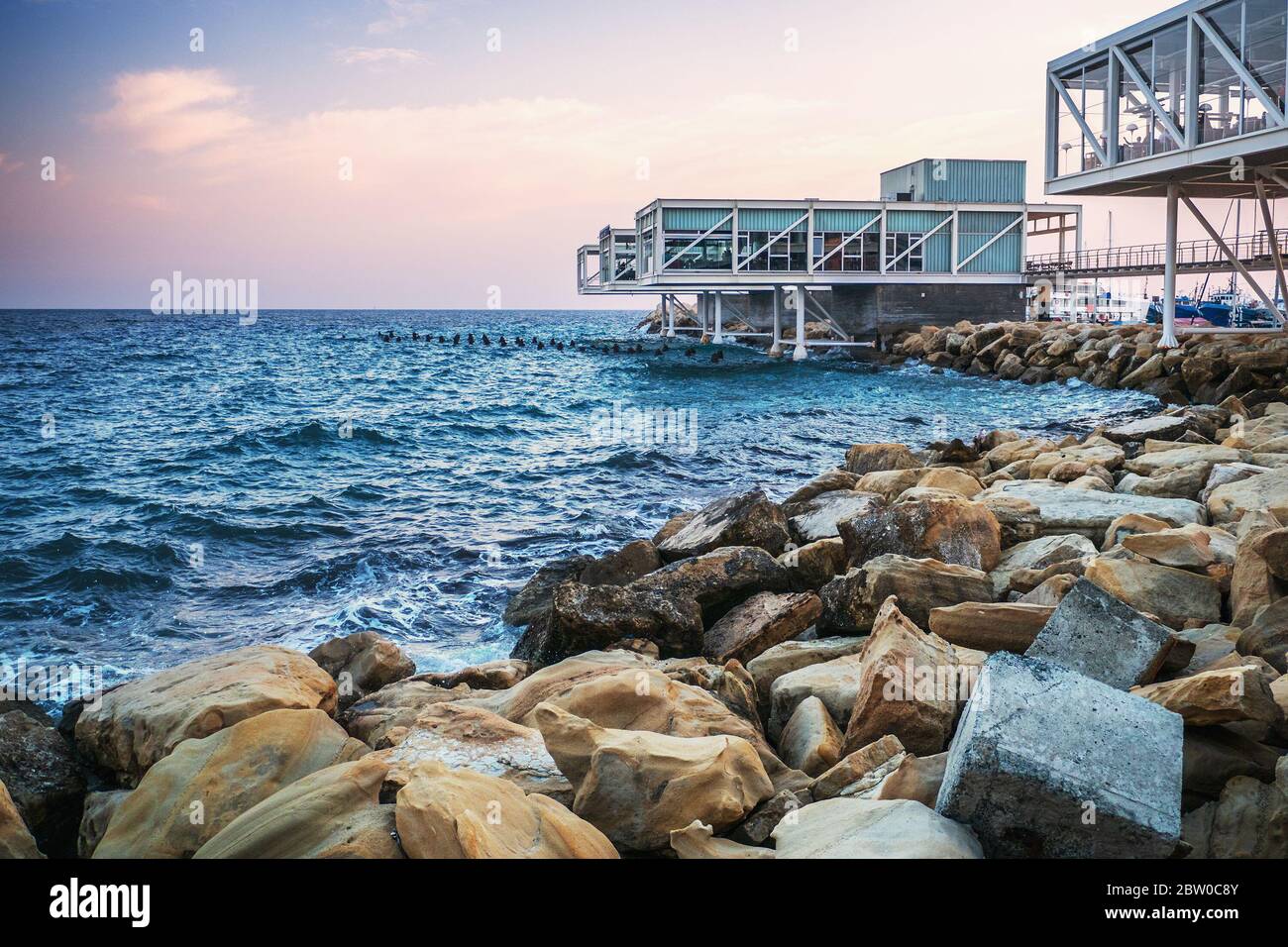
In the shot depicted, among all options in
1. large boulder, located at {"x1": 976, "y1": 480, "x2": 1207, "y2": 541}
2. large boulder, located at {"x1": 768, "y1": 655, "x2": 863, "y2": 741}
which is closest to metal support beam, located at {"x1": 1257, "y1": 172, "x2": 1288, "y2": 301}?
large boulder, located at {"x1": 976, "y1": 480, "x2": 1207, "y2": 541}

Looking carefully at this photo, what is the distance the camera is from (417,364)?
202ft

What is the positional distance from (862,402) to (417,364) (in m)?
35.6

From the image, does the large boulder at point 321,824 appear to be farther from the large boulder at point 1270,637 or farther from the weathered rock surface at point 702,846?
the large boulder at point 1270,637

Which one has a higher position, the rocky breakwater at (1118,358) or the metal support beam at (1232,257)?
the metal support beam at (1232,257)

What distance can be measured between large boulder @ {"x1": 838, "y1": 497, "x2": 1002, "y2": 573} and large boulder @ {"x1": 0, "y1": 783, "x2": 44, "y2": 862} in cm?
673

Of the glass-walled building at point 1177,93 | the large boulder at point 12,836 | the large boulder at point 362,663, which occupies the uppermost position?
the glass-walled building at point 1177,93

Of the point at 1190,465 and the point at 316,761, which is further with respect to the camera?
the point at 1190,465

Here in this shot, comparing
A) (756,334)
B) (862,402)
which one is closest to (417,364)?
(756,334)

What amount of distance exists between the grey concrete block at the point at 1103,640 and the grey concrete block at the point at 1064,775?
1.11 meters

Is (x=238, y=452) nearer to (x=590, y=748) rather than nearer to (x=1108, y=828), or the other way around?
(x=590, y=748)

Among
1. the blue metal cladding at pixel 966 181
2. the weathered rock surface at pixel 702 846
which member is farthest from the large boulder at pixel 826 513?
the blue metal cladding at pixel 966 181

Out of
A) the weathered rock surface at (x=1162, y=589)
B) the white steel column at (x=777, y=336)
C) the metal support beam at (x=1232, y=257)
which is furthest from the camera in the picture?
the white steel column at (x=777, y=336)

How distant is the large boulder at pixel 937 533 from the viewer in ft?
29.6

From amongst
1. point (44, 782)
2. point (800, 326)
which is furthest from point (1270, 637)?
point (800, 326)
